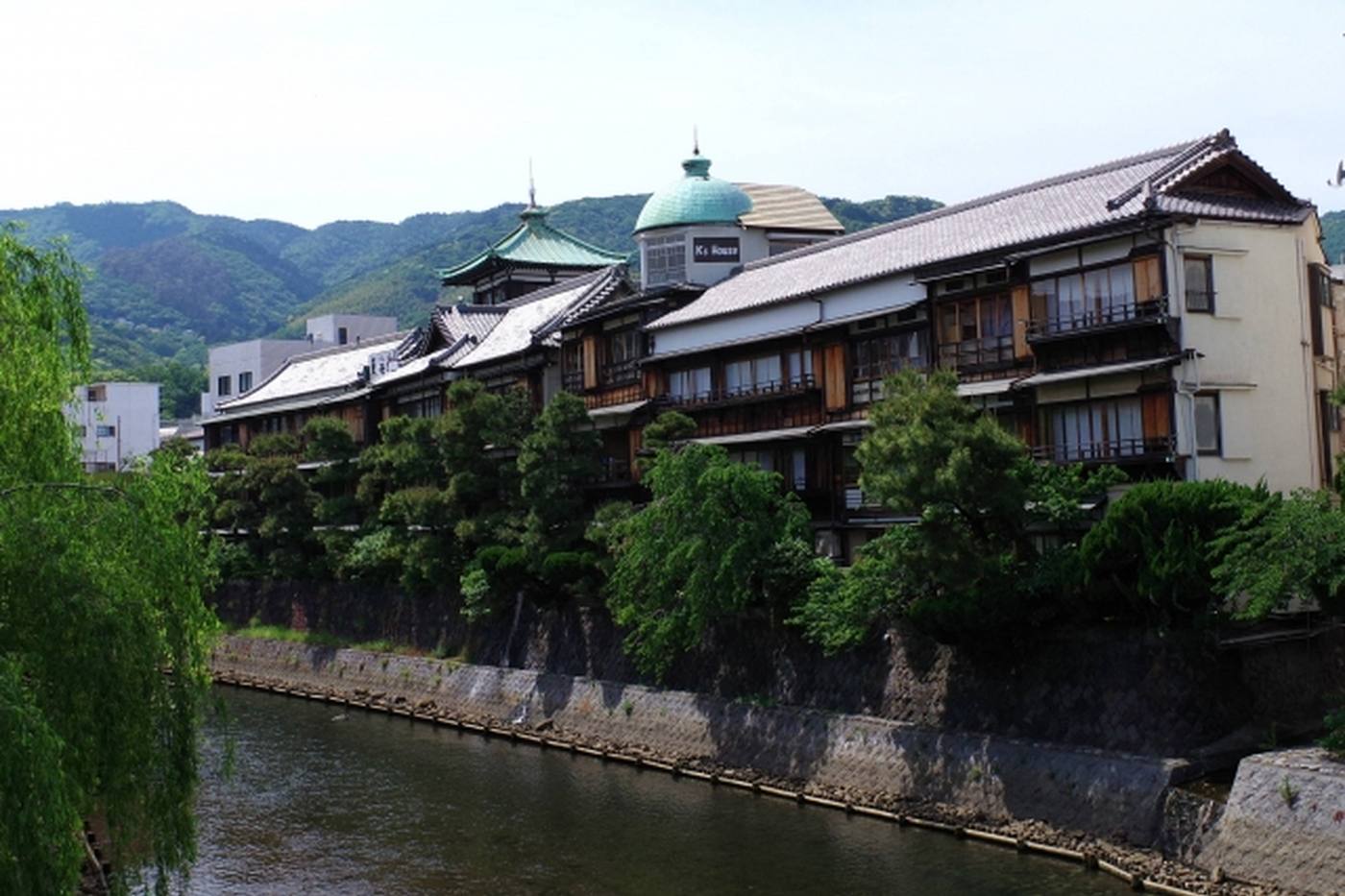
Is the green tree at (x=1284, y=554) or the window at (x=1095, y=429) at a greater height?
the window at (x=1095, y=429)

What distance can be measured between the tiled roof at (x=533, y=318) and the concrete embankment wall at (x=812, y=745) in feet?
45.5

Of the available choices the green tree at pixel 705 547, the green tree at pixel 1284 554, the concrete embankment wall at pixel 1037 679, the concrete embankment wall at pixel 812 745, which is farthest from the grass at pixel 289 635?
the green tree at pixel 1284 554

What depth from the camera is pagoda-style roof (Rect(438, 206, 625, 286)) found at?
73688 mm

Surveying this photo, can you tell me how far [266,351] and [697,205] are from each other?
4920 centimetres

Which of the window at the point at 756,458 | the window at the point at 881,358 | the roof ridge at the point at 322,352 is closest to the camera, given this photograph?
the window at the point at 881,358

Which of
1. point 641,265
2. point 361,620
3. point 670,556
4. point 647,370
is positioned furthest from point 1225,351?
point 361,620

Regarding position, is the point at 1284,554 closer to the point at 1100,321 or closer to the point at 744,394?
the point at 1100,321

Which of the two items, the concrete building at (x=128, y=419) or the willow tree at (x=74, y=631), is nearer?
the willow tree at (x=74, y=631)

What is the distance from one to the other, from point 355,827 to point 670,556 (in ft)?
34.9

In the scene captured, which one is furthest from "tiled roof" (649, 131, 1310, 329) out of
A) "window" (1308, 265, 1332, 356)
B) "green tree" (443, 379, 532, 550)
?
A: "green tree" (443, 379, 532, 550)

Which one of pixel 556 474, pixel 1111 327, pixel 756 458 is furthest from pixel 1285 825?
pixel 556 474

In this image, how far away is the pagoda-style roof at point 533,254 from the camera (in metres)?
73.7

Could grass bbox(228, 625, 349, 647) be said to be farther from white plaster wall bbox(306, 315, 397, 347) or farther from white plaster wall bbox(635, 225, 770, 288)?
white plaster wall bbox(306, 315, 397, 347)

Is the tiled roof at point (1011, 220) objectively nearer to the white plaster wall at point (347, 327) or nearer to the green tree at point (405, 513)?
the green tree at point (405, 513)
